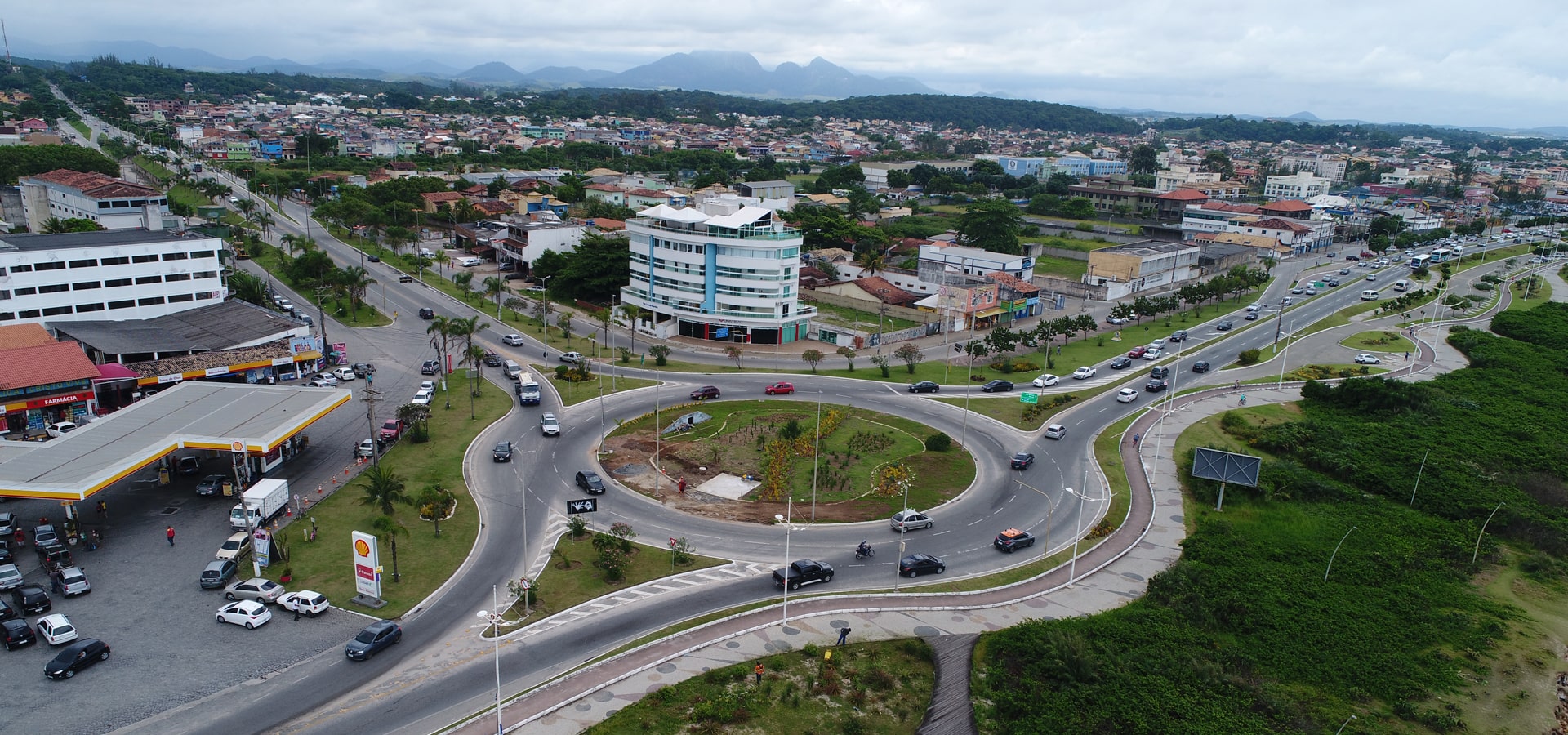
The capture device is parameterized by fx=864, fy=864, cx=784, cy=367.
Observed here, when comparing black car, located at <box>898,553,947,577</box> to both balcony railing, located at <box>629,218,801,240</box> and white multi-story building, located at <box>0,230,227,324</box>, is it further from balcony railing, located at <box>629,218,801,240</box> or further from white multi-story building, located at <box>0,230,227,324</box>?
white multi-story building, located at <box>0,230,227,324</box>

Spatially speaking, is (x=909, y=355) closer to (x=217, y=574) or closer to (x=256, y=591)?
(x=256, y=591)

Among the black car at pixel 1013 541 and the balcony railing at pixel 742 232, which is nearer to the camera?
the black car at pixel 1013 541

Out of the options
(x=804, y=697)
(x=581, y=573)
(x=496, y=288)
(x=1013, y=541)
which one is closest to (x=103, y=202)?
(x=496, y=288)

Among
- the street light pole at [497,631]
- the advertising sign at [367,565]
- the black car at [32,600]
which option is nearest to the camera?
the street light pole at [497,631]

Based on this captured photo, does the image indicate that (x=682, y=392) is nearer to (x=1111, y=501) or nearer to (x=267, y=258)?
(x=1111, y=501)

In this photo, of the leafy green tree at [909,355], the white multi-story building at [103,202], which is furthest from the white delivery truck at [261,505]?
the white multi-story building at [103,202]

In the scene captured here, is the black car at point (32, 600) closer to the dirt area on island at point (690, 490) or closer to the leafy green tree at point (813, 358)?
the dirt area on island at point (690, 490)
